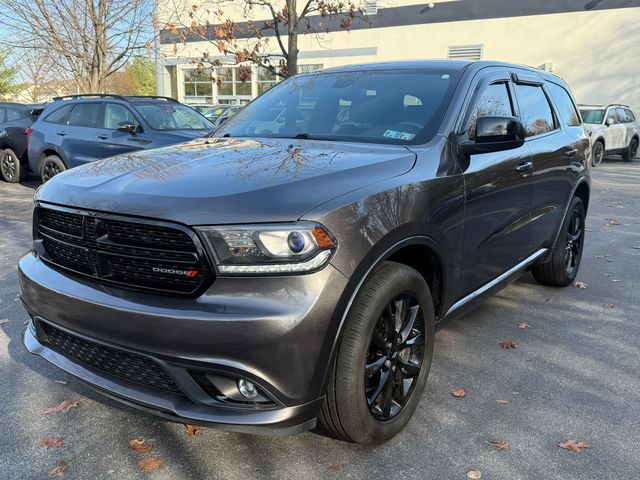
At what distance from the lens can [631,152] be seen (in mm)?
18438

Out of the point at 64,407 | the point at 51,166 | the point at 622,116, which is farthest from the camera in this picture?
the point at 622,116

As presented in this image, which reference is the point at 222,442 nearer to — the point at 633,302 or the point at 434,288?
the point at 434,288

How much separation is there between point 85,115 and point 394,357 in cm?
864

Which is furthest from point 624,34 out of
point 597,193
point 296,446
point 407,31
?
point 296,446

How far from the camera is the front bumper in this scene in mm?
2082

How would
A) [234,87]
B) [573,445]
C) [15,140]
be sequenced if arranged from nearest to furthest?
[573,445]
[15,140]
[234,87]

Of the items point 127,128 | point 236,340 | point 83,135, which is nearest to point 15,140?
point 83,135

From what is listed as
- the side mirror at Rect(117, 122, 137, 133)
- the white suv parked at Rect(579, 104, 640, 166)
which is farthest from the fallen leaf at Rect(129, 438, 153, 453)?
the white suv parked at Rect(579, 104, 640, 166)

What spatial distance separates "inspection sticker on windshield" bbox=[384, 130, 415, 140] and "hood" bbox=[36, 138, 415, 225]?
14 centimetres

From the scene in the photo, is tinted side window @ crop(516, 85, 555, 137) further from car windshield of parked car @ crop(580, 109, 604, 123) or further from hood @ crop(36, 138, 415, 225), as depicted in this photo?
car windshield of parked car @ crop(580, 109, 604, 123)

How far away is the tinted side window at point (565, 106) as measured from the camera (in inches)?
193

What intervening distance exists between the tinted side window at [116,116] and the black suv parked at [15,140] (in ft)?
10.5

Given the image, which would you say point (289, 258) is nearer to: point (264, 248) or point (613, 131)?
point (264, 248)

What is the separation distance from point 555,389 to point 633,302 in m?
2.09
